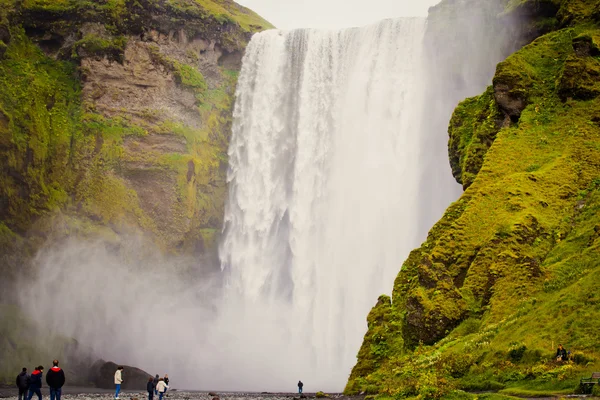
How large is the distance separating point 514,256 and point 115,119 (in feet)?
177

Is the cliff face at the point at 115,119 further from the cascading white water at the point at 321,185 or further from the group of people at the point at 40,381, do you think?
the group of people at the point at 40,381

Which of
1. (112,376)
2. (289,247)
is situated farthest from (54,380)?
(289,247)

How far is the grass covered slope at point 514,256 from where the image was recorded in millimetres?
22031

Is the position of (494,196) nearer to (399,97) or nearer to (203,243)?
(399,97)

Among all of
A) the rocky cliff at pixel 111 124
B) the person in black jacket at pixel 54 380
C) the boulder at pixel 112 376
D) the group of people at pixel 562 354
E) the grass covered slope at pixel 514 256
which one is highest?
the rocky cliff at pixel 111 124

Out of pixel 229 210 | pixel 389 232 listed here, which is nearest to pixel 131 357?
pixel 229 210

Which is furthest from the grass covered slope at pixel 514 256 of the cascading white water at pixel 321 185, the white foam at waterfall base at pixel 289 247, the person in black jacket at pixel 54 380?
the cascading white water at pixel 321 185

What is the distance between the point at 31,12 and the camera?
71.0m

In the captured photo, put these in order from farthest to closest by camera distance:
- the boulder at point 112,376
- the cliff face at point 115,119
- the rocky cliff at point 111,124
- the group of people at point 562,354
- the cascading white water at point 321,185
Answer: the cliff face at point 115,119
the rocky cliff at point 111,124
the cascading white water at point 321,185
the boulder at point 112,376
the group of people at point 562,354

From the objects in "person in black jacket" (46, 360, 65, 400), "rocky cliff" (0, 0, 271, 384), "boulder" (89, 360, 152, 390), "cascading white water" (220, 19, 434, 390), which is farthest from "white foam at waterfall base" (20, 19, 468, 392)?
"person in black jacket" (46, 360, 65, 400)

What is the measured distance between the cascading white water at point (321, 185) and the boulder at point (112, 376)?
1219cm

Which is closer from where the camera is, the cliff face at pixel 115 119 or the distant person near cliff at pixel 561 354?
the distant person near cliff at pixel 561 354

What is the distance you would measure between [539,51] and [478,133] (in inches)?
244

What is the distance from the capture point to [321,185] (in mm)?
71812
